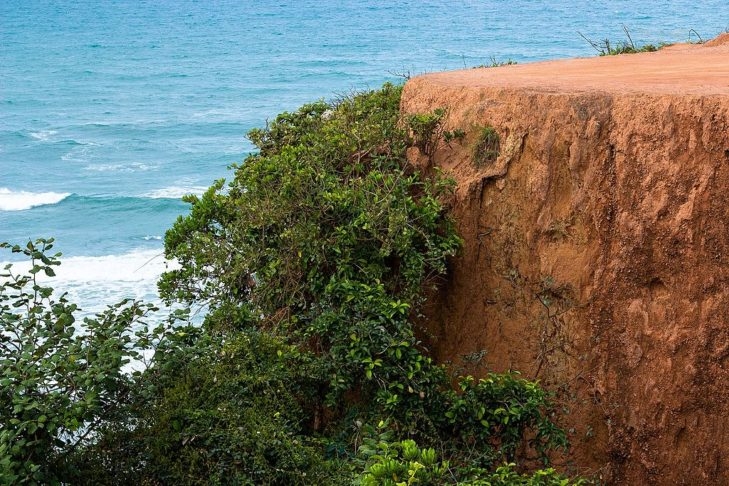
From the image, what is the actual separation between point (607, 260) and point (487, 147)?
138 centimetres

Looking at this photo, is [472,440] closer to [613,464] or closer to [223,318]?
[613,464]

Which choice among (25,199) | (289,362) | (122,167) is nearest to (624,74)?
(289,362)

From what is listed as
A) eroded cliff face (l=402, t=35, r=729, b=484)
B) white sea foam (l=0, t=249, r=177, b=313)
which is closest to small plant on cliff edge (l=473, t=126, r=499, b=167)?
eroded cliff face (l=402, t=35, r=729, b=484)

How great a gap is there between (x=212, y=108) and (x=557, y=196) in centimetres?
3238

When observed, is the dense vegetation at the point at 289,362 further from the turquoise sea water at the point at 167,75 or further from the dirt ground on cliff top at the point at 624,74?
the turquoise sea water at the point at 167,75

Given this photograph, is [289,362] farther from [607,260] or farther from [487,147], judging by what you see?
[607,260]

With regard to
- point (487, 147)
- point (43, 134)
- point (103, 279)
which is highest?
point (43, 134)

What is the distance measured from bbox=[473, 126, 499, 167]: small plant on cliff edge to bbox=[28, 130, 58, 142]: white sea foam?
1099 inches

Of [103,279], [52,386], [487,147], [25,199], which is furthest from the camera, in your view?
[25,199]

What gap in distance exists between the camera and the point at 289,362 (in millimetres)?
7344

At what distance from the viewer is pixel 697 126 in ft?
23.6

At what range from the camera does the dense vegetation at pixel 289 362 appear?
6289mm

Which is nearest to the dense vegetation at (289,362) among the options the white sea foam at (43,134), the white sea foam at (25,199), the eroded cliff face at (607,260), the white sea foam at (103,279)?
the eroded cliff face at (607,260)

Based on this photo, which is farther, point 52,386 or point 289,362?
point 289,362
